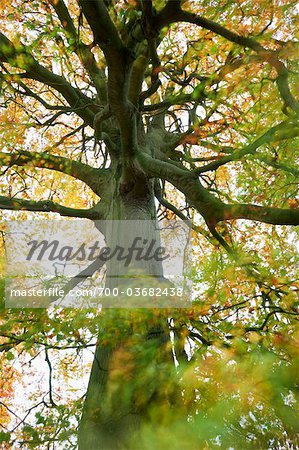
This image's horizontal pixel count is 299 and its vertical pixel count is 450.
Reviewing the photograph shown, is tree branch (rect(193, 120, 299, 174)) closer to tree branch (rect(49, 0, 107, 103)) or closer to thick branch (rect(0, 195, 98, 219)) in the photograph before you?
thick branch (rect(0, 195, 98, 219))

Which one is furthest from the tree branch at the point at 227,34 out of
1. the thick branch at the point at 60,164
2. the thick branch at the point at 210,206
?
the thick branch at the point at 60,164

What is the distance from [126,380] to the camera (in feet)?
6.78

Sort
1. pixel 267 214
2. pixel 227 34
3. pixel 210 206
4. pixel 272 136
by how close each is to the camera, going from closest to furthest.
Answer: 1. pixel 267 214
2. pixel 227 34
3. pixel 272 136
4. pixel 210 206

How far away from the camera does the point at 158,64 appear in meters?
3.89

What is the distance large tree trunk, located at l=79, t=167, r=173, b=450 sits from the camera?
195 centimetres

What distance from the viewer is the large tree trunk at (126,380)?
1951mm

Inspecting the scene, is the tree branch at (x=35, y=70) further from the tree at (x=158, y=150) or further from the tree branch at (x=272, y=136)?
the tree branch at (x=272, y=136)

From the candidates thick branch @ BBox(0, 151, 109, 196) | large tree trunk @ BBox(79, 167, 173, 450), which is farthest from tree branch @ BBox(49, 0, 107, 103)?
large tree trunk @ BBox(79, 167, 173, 450)

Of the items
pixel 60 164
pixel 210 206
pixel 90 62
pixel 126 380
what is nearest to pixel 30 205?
pixel 60 164

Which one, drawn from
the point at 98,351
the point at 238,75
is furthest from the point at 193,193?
→ the point at 238,75

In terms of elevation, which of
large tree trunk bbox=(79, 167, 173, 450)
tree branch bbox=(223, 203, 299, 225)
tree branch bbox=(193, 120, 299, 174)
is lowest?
large tree trunk bbox=(79, 167, 173, 450)

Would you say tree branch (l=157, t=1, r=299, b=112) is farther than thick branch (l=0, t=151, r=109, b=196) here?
No

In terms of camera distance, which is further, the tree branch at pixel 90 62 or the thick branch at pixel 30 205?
the tree branch at pixel 90 62

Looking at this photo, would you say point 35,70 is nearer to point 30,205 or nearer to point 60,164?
point 60,164
